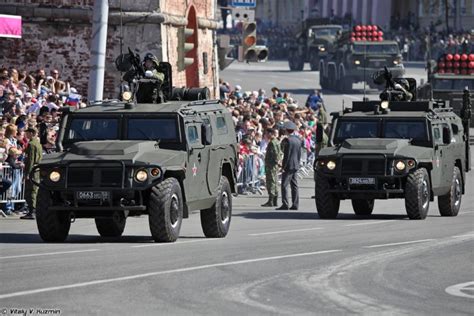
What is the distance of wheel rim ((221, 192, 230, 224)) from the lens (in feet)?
70.7

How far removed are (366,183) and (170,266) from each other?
28.3ft

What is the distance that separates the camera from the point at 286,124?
1136 inches

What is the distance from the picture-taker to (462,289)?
14930 millimetres

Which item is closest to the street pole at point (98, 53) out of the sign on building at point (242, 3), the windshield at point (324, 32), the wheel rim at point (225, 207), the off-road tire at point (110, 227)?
the off-road tire at point (110, 227)

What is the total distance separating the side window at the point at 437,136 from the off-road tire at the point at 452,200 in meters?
0.92

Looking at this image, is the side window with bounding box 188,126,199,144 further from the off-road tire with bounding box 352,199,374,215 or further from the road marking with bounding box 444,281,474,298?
the off-road tire with bounding box 352,199,374,215

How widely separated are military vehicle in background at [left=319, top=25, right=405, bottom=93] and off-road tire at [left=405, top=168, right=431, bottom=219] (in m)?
38.3

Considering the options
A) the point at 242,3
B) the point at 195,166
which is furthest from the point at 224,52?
the point at 195,166

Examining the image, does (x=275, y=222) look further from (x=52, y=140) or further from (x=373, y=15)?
(x=373, y=15)

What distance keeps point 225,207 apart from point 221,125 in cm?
133

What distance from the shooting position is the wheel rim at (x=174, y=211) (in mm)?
19703

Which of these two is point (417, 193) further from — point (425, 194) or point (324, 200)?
point (324, 200)

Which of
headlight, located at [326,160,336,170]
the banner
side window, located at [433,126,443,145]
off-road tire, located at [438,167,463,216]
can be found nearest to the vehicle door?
headlight, located at [326,160,336,170]

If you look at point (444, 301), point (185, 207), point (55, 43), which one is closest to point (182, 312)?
point (444, 301)
